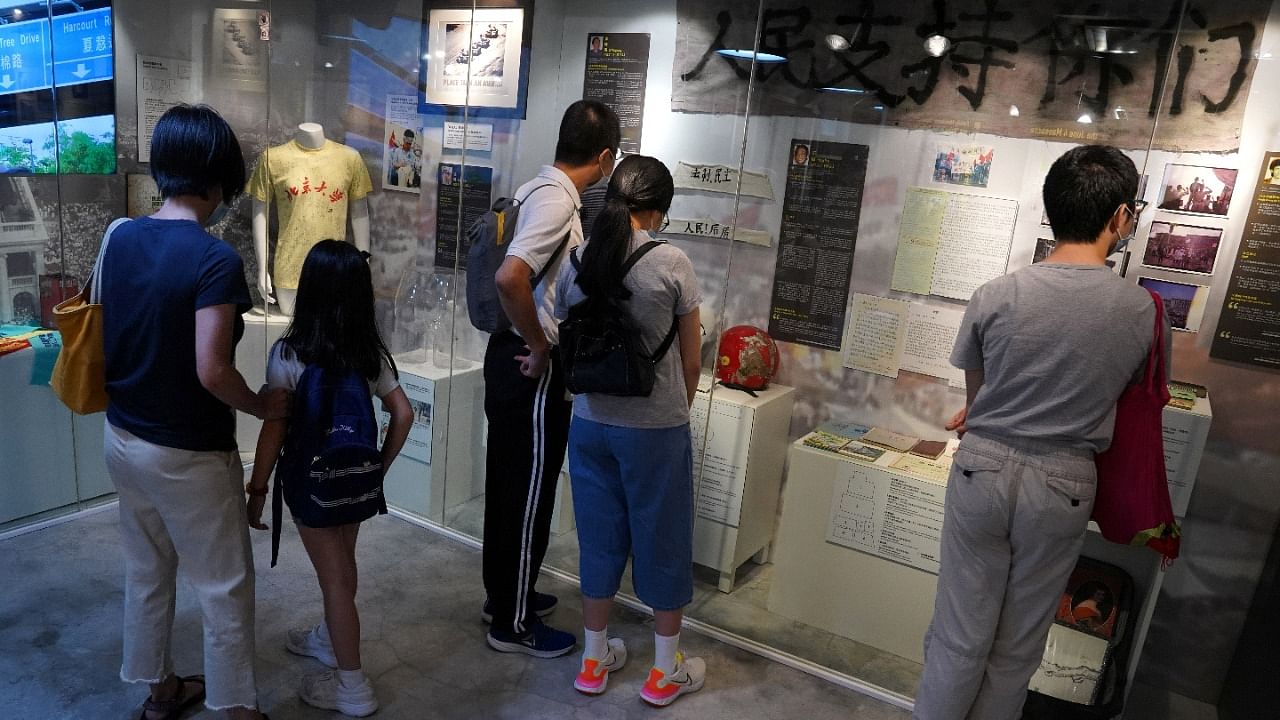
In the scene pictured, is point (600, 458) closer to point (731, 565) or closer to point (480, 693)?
point (480, 693)

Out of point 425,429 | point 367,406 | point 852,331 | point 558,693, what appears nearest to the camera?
point 367,406

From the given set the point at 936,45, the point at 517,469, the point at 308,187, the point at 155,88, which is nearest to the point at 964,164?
the point at 936,45

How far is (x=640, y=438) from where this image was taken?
2.30 m

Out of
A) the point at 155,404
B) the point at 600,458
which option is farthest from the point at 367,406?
the point at 600,458

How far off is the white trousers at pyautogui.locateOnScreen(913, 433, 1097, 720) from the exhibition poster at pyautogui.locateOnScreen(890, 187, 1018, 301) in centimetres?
107

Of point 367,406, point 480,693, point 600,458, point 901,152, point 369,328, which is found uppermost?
point 901,152

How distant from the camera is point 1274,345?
2.62 meters

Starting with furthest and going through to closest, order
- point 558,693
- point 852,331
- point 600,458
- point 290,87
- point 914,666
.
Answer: point 290,87 < point 852,331 < point 914,666 < point 558,693 < point 600,458

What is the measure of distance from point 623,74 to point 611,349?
1.55 m

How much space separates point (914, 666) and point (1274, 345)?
1.47 m

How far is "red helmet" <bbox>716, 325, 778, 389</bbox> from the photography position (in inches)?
127

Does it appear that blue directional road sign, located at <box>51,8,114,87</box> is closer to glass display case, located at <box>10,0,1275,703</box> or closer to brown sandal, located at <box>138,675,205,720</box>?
glass display case, located at <box>10,0,1275,703</box>

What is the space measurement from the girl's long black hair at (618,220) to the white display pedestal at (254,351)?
2381 millimetres

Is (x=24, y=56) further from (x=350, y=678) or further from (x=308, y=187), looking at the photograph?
(x=350, y=678)
